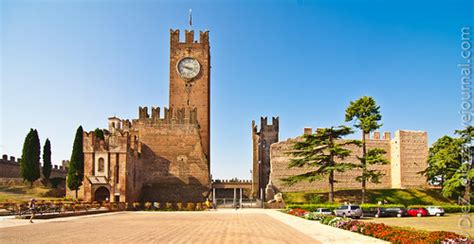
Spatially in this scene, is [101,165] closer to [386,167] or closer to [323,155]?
[323,155]

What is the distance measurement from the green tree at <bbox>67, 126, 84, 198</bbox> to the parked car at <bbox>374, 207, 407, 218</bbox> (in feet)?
96.0

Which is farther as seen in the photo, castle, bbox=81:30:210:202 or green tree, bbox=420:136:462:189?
green tree, bbox=420:136:462:189

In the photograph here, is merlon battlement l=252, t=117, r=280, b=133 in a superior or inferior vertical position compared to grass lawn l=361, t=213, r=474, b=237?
superior

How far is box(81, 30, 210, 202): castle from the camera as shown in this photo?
40.2m

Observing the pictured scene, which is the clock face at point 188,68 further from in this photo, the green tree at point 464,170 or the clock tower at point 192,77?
the green tree at point 464,170

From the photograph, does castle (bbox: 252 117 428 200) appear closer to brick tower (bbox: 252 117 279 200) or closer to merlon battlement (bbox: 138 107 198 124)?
brick tower (bbox: 252 117 279 200)

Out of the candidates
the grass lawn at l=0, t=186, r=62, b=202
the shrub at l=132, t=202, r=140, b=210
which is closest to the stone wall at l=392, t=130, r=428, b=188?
the shrub at l=132, t=202, r=140, b=210

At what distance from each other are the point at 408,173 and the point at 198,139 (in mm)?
24142

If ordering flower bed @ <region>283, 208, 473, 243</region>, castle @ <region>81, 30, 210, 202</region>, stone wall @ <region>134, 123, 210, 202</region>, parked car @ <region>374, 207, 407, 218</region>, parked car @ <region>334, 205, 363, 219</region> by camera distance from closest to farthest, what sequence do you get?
1. flower bed @ <region>283, 208, 473, 243</region>
2. parked car @ <region>334, 205, 363, 219</region>
3. parked car @ <region>374, 207, 407, 218</region>
4. castle @ <region>81, 30, 210, 202</region>
5. stone wall @ <region>134, 123, 210, 202</region>

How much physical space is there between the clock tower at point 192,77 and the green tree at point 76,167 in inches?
504

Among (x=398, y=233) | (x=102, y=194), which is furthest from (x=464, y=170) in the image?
(x=102, y=194)

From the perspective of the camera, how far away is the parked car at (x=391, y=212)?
3228 cm

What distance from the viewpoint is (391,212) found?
32500 mm

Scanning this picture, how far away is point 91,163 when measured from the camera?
40312mm
